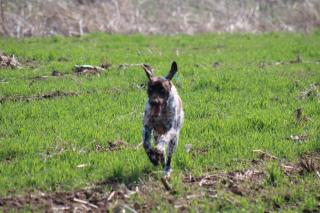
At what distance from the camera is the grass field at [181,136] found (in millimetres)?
7570

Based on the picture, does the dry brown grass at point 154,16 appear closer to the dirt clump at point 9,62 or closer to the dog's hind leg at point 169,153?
the dirt clump at point 9,62

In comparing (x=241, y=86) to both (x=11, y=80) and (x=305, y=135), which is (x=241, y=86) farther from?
(x=11, y=80)

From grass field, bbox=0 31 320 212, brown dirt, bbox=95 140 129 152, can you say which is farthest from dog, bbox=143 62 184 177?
brown dirt, bbox=95 140 129 152

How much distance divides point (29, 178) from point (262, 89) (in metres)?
7.71

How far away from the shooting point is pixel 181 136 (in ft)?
33.1

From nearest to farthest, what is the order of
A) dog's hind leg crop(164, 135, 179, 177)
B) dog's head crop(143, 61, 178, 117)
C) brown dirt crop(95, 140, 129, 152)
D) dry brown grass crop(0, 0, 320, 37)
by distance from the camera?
dog's head crop(143, 61, 178, 117) < dog's hind leg crop(164, 135, 179, 177) < brown dirt crop(95, 140, 129, 152) < dry brown grass crop(0, 0, 320, 37)

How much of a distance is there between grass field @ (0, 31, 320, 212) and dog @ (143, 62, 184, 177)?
0.34 m

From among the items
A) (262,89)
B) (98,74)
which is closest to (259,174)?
(262,89)

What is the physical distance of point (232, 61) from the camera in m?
18.2

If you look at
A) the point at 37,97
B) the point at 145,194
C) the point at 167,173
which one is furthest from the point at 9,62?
the point at 145,194

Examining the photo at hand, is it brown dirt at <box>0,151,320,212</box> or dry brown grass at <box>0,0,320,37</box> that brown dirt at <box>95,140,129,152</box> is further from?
dry brown grass at <box>0,0,320,37</box>

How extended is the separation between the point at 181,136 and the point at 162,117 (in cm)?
214

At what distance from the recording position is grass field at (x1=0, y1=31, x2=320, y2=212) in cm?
757

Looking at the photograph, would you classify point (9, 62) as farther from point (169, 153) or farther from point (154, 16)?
point (154, 16)
